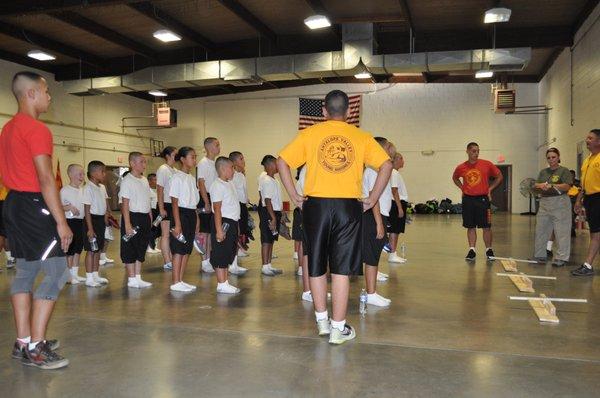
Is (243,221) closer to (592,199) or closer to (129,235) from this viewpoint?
(129,235)

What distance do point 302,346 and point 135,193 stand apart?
3.01 m

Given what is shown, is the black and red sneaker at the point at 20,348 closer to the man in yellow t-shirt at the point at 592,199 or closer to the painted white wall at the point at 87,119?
the man in yellow t-shirt at the point at 592,199

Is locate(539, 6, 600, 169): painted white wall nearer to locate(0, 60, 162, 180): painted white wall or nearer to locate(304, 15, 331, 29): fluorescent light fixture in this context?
locate(304, 15, 331, 29): fluorescent light fixture

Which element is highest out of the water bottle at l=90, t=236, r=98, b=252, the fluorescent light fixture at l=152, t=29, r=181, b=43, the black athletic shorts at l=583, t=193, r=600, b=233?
the fluorescent light fixture at l=152, t=29, r=181, b=43

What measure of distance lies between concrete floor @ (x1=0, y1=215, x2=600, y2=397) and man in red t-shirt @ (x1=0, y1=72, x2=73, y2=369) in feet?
0.67

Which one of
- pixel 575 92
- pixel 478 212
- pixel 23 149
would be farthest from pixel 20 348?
pixel 575 92

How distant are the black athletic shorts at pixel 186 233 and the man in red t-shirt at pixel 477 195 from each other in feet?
13.8

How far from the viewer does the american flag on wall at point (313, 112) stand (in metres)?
19.5

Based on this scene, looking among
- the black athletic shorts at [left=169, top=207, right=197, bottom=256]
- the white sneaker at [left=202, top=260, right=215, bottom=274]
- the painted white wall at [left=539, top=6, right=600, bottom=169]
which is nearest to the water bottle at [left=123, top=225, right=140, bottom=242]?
the black athletic shorts at [left=169, top=207, right=197, bottom=256]

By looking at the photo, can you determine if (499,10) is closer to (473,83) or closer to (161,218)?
(161,218)

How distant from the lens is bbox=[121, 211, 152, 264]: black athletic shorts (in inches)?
205

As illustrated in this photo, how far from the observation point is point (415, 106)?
2106 centimetres

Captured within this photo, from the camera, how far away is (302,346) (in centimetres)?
320

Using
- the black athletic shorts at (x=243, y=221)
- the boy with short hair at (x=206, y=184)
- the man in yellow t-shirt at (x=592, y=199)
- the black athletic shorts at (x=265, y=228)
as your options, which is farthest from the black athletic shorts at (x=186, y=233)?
the man in yellow t-shirt at (x=592, y=199)
